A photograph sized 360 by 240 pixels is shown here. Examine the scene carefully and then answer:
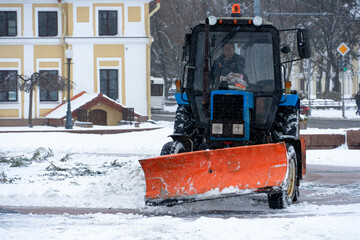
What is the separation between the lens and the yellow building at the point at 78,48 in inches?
1292

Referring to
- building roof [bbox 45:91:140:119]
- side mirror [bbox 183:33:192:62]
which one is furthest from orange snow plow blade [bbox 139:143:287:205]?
building roof [bbox 45:91:140:119]

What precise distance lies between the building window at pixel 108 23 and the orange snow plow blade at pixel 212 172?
24.9 m

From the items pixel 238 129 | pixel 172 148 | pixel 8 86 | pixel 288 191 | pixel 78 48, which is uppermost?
pixel 78 48

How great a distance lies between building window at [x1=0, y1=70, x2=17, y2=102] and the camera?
98.7 feet

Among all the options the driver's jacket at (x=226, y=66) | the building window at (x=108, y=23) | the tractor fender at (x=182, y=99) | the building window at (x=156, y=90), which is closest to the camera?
the driver's jacket at (x=226, y=66)

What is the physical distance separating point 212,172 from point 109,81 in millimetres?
25087

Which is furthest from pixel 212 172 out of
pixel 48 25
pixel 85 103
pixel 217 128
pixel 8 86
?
pixel 48 25

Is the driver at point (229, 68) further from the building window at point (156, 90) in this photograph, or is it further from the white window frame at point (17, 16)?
the building window at point (156, 90)

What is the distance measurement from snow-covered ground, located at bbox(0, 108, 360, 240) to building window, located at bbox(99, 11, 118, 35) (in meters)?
17.4

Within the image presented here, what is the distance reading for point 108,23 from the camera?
3294 cm

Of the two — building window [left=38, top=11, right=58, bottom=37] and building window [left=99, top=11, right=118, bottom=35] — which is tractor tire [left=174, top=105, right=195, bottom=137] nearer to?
building window [left=99, top=11, right=118, bottom=35]

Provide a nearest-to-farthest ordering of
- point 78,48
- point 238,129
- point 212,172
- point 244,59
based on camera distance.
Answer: point 212,172, point 238,129, point 244,59, point 78,48

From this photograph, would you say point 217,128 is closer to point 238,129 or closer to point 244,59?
point 238,129

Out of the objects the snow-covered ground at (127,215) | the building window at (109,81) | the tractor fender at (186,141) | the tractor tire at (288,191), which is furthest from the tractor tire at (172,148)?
the building window at (109,81)
